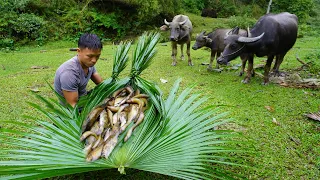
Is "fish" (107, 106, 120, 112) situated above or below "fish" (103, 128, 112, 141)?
above

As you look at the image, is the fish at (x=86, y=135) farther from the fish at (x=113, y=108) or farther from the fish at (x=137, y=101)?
the fish at (x=137, y=101)

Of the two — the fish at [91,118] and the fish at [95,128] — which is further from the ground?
the fish at [91,118]

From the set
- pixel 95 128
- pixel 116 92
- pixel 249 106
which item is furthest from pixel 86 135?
pixel 249 106

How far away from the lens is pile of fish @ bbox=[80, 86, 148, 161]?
1963mm

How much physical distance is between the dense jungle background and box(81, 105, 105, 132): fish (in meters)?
10.3

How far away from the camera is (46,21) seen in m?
12.9

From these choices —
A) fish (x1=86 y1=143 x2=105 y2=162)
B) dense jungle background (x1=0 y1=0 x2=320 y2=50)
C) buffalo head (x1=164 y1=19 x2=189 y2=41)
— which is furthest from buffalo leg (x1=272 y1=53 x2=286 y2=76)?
dense jungle background (x1=0 y1=0 x2=320 y2=50)

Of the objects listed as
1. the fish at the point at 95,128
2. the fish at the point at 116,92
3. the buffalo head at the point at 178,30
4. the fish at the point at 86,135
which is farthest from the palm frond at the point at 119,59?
the buffalo head at the point at 178,30

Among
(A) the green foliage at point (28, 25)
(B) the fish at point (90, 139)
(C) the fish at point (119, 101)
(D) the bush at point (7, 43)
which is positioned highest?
(C) the fish at point (119, 101)

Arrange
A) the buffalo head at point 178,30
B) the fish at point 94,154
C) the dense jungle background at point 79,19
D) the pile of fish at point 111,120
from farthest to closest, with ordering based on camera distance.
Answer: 1. the dense jungle background at point 79,19
2. the buffalo head at point 178,30
3. the pile of fish at point 111,120
4. the fish at point 94,154

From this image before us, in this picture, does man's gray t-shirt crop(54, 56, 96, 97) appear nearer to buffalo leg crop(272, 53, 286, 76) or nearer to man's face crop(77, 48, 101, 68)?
man's face crop(77, 48, 101, 68)

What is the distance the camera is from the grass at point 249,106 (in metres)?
2.84

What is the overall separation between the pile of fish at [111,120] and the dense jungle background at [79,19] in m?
10.3

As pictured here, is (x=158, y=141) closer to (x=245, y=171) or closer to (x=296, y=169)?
(x=245, y=171)
